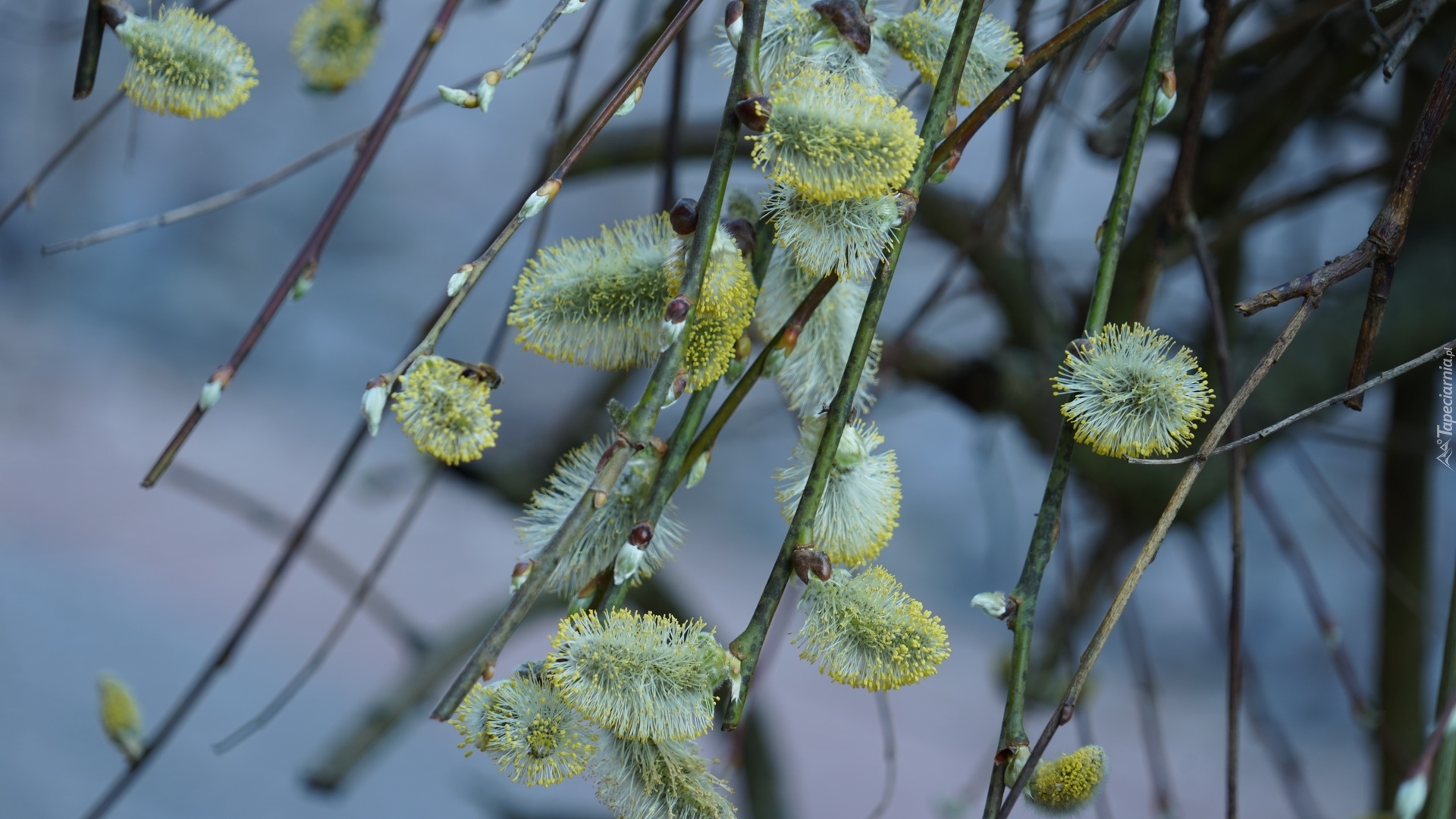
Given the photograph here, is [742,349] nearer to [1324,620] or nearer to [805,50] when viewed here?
[805,50]

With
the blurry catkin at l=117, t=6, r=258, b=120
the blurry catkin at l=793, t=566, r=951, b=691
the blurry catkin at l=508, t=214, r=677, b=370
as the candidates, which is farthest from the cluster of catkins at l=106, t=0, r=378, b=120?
the blurry catkin at l=793, t=566, r=951, b=691

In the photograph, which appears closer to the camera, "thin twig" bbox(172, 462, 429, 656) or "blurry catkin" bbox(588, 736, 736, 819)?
"blurry catkin" bbox(588, 736, 736, 819)

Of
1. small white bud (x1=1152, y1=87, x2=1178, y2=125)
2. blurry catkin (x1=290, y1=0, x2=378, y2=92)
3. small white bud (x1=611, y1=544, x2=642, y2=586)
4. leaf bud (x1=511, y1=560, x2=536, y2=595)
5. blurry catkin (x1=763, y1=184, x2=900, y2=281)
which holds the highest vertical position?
blurry catkin (x1=290, y1=0, x2=378, y2=92)

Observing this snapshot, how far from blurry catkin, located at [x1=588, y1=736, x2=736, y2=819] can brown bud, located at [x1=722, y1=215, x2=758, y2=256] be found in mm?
123

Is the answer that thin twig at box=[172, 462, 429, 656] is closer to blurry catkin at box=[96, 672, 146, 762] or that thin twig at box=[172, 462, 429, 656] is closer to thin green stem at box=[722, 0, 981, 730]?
blurry catkin at box=[96, 672, 146, 762]

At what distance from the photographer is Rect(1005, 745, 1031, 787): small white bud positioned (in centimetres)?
25

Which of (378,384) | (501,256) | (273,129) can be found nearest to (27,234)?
(273,129)

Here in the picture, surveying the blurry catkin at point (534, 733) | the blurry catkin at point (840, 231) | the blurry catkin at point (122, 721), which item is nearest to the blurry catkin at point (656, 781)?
the blurry catkin at point (534, 733)

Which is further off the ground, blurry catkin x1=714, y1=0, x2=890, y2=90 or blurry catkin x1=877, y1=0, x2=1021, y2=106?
blurry catkin x1=877, y1=0, x2=1021, y2=106

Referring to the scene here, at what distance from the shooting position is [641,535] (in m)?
0.23

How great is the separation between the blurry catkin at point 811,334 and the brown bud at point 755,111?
0.21 ft

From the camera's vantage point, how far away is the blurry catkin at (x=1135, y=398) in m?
0.25

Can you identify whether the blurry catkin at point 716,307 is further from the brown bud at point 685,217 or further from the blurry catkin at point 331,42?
the blurry catkin at point 331,42

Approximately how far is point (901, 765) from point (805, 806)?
0.20 meters
